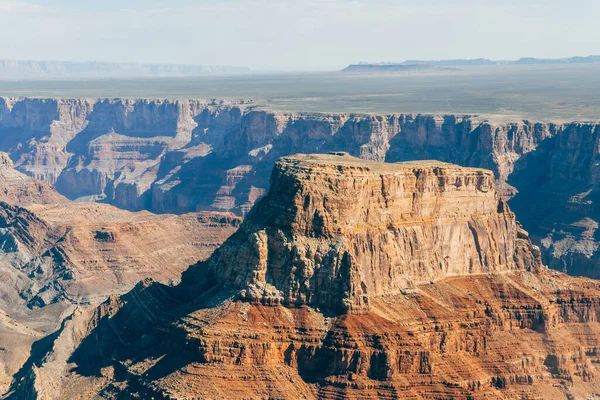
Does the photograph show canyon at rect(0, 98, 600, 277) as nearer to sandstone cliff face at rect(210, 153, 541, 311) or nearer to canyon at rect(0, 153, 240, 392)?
canyon at rect(0, 153, 240, 392)

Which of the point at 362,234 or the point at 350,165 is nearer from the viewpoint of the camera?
the point at 362,234

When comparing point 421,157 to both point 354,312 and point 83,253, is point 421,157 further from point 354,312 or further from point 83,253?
point 354,312

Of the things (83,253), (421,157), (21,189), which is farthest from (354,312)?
(421,157)

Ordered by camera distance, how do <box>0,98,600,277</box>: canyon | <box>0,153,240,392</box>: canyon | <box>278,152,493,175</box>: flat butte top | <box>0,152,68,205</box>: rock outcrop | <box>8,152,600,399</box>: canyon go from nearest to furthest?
<box>8,152,600,399</box>: canyon → <box>278,152,493,175</box>: flat butte top → <box>0,153,240,392</box>: canyon → <box>0,98,600,277</box>: canyon → <box>0,152,68,205</box>: rock outcrop

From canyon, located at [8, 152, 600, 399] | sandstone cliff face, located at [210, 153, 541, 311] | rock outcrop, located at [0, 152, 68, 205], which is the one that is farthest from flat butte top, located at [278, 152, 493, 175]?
rock outcrop, located at [0, 152, 68, 205]

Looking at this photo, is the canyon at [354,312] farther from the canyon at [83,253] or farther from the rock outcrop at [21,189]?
the rock outcrop at [21,189]
